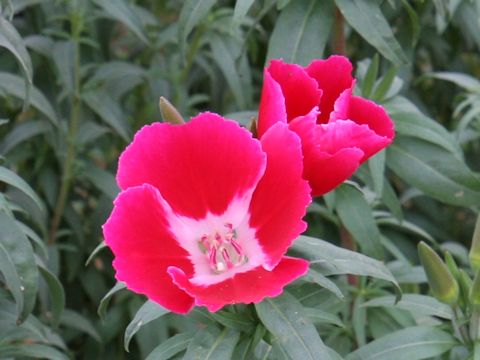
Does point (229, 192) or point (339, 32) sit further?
point (339, 32)

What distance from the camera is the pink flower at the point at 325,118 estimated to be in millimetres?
1181

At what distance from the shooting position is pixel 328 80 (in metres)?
1.29

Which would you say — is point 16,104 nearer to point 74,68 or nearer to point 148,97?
point 74,68

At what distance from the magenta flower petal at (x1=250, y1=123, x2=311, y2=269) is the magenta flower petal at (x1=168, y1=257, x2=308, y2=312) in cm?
1

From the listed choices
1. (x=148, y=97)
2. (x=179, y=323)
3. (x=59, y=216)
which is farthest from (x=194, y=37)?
(x=179, y=323)

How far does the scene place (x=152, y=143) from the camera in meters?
1.19

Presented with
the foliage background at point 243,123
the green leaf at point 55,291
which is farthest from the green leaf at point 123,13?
the green leaf at point 55,291

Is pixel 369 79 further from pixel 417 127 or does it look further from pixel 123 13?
pixel 123 13

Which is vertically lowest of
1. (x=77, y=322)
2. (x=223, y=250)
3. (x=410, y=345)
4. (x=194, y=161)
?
(x=77, y=322)

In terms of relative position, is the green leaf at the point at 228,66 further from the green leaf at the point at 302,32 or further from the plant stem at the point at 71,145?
the green leaf at the point at 302,32

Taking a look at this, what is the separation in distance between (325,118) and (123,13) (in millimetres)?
835

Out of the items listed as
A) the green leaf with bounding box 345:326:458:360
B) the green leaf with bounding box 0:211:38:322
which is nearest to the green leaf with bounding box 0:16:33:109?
the green leaf with bounding box 0:211:38:322

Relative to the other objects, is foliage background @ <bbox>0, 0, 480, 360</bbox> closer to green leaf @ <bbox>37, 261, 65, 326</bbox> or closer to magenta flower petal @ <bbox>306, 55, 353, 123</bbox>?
green leaf @ <bbox>37, 261, 65, 326</bbox>

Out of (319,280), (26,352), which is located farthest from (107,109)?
(319,280)
